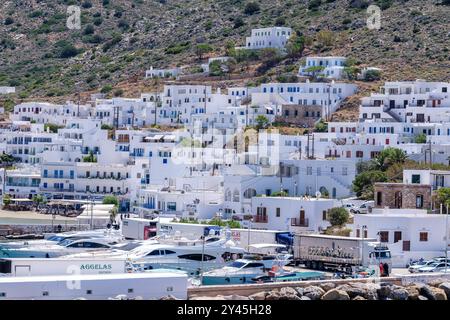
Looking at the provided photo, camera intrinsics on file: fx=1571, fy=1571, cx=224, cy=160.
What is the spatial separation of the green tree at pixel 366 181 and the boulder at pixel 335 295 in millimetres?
24836

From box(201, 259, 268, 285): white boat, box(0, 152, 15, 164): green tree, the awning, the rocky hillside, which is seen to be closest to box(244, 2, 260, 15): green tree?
the rocky hillside

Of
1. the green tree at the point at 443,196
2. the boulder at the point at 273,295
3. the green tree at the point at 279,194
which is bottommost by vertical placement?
the boulder at the point at 273,295

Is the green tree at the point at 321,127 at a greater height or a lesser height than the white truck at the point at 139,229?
greater

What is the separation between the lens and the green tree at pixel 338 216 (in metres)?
53.5

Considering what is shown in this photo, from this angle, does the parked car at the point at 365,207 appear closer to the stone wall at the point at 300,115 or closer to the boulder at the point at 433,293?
the boulder at the point at 433,293

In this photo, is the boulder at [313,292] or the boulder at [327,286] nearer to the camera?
the boulder at [313,292]

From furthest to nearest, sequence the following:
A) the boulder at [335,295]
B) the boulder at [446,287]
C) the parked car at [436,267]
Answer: the parked car at [436,267]
the boulder at [446,287]
the boulder at [335,295]

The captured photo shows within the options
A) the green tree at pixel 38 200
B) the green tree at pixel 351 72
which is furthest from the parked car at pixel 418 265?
the green tree at pixel 351 72

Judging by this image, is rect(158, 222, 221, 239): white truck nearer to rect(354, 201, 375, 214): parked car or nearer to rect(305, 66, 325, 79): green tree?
rect(354, 201, 375, 214): parked car

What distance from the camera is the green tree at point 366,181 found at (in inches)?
2477

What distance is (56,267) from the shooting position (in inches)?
1548

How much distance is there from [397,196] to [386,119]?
974 inches

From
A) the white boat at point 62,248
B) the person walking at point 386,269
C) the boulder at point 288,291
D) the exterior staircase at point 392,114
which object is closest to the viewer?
the boulder at point 288,291
